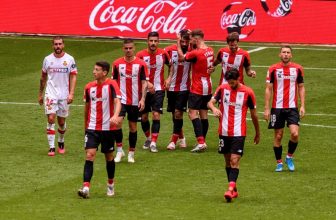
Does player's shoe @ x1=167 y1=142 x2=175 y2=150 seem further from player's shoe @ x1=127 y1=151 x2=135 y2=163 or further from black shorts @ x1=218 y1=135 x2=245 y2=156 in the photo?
black shorts @ x1=218 y1=135 x2=245 y2=156

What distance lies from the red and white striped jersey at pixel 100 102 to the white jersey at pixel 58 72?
14.7 ft

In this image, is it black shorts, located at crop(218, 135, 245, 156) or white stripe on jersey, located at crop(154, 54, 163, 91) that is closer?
black shorts, located at crop(218, 135, 245, 156)

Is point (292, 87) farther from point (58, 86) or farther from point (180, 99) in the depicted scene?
point (58, 86)

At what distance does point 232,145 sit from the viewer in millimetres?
19062

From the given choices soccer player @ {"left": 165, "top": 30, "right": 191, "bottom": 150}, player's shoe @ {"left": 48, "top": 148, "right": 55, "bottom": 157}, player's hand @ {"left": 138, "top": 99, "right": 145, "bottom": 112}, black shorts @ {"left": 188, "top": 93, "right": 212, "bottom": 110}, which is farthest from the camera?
soccer player @ {"left": 165, "top": 30, "right": 191, "bottom": 150}

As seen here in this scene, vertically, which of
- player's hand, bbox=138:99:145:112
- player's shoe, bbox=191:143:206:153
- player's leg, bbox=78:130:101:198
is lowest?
player's shoe, bbox=191:143:206:153

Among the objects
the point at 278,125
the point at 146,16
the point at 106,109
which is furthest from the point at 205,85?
the point at 146,16

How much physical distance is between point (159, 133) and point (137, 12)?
14923mm

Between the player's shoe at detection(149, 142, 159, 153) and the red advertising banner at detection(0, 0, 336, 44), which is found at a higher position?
the red advertising banner at detection(0, 0, 336, 44)

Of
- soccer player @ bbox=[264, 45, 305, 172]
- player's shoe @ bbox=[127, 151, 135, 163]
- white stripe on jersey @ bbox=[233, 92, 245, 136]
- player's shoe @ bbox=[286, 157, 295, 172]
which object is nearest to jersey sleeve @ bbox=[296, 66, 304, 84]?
soccer player @ bbox=[264, 45, 305, 172]

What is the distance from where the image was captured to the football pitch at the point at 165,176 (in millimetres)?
17922

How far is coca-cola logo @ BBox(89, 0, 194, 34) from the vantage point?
1593 inches

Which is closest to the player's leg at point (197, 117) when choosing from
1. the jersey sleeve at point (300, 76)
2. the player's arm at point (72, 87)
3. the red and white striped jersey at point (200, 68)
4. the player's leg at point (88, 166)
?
the red and white striped jersey at point (200, 68)

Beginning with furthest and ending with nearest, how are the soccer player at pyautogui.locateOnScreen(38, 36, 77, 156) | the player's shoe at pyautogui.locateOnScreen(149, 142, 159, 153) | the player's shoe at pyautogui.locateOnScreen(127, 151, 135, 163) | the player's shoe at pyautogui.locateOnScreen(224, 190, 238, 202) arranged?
1. the player's shoe at pyautogui.locateOnScreen(149, 142, 159, 153)
2. the soccer player at pyautogui.locateOnScreen(38, 36, 77, 156)
3. the player's shoe at pyautogui.locateOnScreen(127, 151, 135, 163)
4. the player's shoe at pyautogui.locateOnScreen(224, 190, 238, 202)
